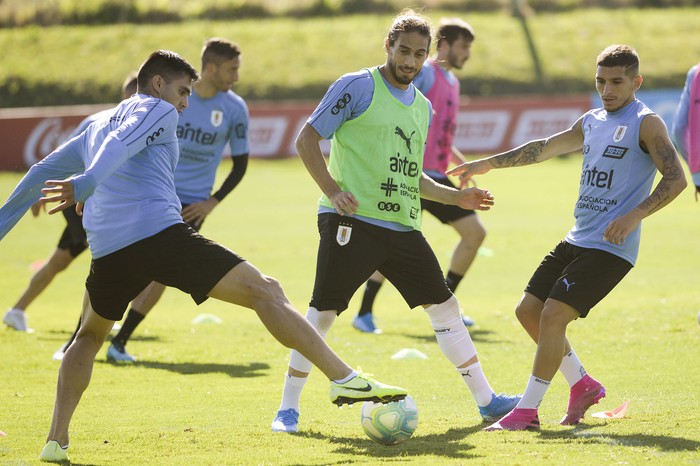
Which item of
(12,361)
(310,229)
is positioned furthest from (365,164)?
(310,229)

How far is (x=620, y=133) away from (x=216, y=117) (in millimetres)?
4536

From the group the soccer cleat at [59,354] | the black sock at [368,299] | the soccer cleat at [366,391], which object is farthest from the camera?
the black sock at [368,299]

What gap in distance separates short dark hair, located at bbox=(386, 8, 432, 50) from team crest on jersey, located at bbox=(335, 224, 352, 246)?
1.18 meters

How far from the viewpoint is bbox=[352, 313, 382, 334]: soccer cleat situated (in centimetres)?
1054

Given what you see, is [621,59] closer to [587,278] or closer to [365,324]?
[587,278]

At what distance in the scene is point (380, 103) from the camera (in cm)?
653

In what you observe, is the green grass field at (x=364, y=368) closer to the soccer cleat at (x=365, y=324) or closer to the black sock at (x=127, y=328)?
the soccer cleat at (x=365, y=324)

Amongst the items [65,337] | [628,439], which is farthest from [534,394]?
[65,337]

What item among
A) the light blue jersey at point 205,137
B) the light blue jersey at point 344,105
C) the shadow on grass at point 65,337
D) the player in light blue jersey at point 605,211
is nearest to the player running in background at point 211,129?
the light blue jersey at point 205,137

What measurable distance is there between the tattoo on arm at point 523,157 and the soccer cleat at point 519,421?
5.50 feet

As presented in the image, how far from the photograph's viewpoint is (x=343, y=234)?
6512mm

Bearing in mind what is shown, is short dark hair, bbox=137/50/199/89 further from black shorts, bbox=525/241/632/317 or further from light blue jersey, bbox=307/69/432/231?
black shorts, bbox=525/241/632/317

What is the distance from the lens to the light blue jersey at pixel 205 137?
9.77 metres

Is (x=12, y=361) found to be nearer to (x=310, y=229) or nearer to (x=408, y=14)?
(x=408, y=14)
